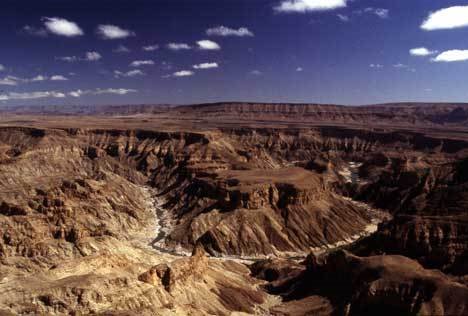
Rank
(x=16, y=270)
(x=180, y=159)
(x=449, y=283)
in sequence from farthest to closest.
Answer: (x=180, y=159) < (x=16, y=270) < (x=449, y=283)

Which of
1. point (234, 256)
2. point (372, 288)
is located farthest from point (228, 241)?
point (372, 288)

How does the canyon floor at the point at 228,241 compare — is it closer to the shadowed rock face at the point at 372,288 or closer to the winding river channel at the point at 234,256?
the shadowed rock face at the point at 372,288

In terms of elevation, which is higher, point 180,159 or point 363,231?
point 180,159

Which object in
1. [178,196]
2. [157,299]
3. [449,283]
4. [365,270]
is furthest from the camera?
[178,196]

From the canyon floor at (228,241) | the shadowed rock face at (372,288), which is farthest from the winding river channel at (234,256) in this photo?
the shadowed rock face at (372,288)

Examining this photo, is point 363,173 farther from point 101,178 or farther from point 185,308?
point 185,308

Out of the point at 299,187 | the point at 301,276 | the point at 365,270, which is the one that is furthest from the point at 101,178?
the point at 365,270

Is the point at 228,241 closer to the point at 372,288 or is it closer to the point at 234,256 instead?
the point at 234,256

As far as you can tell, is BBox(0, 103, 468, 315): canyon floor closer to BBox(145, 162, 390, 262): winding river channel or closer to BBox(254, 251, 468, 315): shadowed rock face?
BBox(254, 251, 468, 315): shadowed rock face

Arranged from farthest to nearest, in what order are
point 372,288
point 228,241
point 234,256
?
point 228,241 < point 234,256 < point 372,288

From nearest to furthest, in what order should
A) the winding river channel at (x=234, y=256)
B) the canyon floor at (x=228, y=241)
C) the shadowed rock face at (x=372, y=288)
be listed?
the shadowed rock face at (x=372, y=288) < the canyon floor at (x=228, y=241) < the winding river channel at (x=234, y=256)

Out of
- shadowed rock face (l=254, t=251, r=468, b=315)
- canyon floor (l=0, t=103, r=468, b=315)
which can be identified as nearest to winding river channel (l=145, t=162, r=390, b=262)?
canyon floor (l=0, t=103, r=468, b=315)
